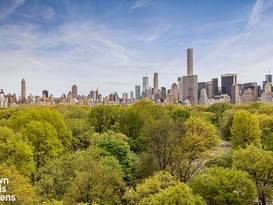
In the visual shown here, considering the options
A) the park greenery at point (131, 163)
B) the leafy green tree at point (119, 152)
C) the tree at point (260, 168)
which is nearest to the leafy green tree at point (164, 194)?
the park greenery at point (131, 163)

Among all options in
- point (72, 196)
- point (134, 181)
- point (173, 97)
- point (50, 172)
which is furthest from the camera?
point (173, 97)

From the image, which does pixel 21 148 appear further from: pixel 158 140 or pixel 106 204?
pixel 158 140

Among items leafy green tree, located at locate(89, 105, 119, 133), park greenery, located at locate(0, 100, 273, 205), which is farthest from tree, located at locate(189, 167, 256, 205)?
leafy green tree, located at locate(89, 105, 119, 133)

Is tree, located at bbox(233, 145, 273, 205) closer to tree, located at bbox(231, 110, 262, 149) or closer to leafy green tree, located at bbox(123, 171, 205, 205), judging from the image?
leafy green tree, located at bbox(123, 171, 205, 205)

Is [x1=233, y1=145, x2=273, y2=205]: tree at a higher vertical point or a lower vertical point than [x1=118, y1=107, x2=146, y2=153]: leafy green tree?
lower

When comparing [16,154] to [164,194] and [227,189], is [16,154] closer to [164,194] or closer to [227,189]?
[164,194]

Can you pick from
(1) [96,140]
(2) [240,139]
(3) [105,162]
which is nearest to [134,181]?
(3) [105,162]
